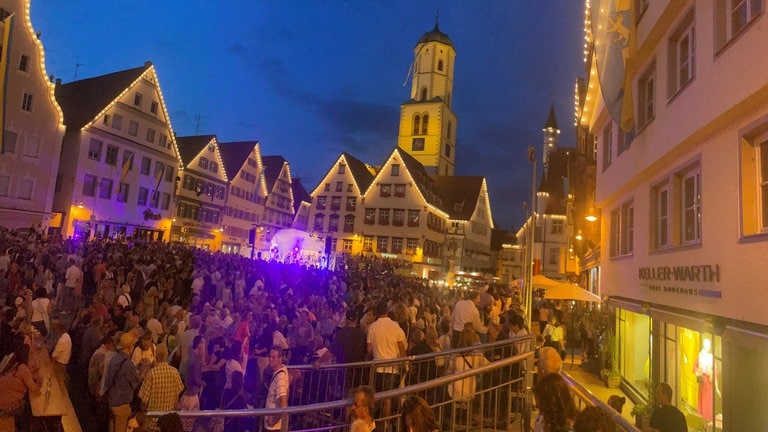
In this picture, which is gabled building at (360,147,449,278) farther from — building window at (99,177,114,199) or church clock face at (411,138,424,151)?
building window at (99,177,114,199)

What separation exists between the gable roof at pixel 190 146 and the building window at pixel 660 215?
145 ft

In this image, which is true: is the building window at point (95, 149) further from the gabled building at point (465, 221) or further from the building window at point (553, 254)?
the building window at point (553, 254)

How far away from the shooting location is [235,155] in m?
57.7

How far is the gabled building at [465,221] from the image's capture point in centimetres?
6481

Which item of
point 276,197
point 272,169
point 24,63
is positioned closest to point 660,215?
point 24,63

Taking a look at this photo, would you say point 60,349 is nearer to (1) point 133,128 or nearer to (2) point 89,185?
(2) point 89,185

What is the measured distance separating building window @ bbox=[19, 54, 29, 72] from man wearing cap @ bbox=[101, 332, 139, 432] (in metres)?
34.6

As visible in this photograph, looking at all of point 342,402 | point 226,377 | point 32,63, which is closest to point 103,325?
point 226,377

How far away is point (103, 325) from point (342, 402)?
25.0 feet

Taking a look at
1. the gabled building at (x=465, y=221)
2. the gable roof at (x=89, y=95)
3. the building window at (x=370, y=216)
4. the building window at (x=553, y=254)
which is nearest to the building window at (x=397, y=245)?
the building window at (x=370, y=216)

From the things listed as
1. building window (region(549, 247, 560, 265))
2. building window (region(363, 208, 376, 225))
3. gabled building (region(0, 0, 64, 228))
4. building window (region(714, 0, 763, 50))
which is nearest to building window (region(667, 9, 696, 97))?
building window (region(714, 0, 763, 50))

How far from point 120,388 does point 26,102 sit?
34.4 metres

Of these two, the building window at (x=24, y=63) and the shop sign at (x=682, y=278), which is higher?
the building window at (x=24, y=63)

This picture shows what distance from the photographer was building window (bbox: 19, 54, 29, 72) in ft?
111
